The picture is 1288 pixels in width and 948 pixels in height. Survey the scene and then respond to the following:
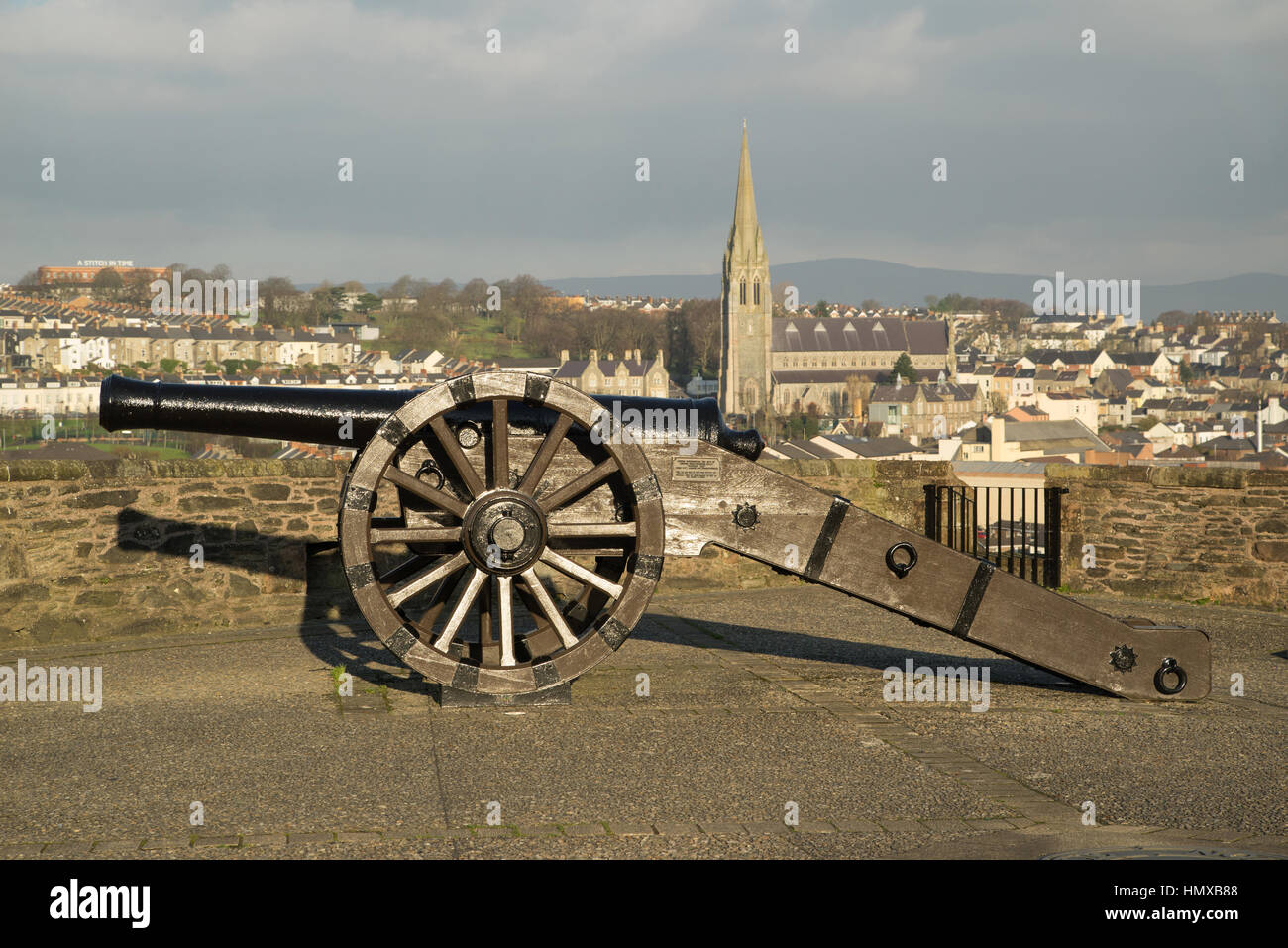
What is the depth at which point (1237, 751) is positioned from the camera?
5.56 metres

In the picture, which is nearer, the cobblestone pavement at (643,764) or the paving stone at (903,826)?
the cobblestone pavement at (643,764)

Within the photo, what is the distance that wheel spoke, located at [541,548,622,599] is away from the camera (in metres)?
6.02

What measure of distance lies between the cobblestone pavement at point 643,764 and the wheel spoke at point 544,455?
1.08 m

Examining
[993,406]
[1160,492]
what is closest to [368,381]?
[993,406]

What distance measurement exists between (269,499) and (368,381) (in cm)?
9570

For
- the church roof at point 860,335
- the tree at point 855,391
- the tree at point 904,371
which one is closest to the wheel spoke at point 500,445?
the tree at point 855,391

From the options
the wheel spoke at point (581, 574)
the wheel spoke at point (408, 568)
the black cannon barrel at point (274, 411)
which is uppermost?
the black cannon barrel at point (274, 411)

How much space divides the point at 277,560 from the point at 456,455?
360 cm

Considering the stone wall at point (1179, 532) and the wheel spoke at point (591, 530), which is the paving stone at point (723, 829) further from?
the stone wall at point (1179, 532)

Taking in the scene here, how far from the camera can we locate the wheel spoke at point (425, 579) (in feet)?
19.4

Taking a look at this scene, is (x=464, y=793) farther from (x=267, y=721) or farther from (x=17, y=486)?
(x=17, y=486)

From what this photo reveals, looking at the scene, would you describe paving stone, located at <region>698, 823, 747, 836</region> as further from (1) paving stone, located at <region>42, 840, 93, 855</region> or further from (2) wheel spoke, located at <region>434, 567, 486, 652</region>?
(1) paving stone, located at <region>42, 840, 93, 855</region>

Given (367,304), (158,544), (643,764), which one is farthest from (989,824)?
(367,304)

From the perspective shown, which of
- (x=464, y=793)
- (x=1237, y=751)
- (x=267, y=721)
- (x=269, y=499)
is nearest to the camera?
(x=464, y=793)
